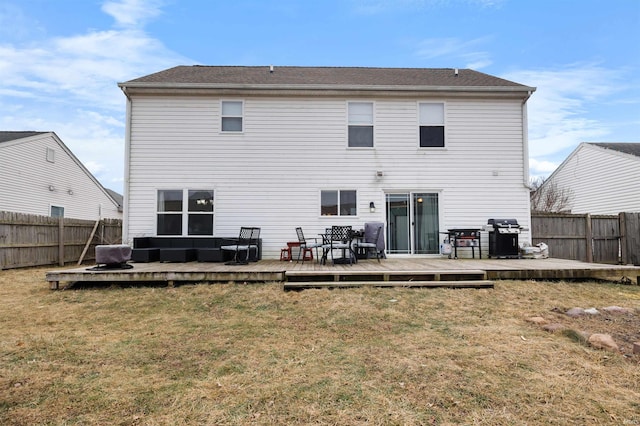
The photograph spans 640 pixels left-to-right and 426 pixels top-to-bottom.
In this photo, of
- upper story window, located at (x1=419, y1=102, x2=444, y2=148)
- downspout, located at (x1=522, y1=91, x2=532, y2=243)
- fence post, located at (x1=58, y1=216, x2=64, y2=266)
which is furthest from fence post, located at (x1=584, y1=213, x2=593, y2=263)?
fence post, located at (x1=58, y1=216, x2=64, y2=266)

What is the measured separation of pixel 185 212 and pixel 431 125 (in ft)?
24.5

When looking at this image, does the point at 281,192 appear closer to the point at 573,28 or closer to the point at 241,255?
the point at 241,255

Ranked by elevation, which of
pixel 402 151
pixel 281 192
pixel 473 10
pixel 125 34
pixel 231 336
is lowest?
pixel 231 336

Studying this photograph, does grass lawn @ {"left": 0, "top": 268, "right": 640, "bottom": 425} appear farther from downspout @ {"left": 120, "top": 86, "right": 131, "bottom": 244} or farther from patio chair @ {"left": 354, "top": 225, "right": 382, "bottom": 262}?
downspout @ {"left": 120, "top": 86, "right": 131, "bottom": 244}

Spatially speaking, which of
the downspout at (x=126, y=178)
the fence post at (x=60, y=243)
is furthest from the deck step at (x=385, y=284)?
the fence post at (x=60, y=243)

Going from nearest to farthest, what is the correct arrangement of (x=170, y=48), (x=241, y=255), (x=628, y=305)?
(x=628, y=305) → (x=241, y=255) → (x=170, y=48)

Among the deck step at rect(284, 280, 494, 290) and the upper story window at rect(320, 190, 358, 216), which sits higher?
the upper story window at rect(320, 190, 358, 216)

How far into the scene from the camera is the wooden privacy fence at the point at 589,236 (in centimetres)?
1059

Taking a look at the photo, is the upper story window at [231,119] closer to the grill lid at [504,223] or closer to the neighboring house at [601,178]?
the grill lid at [504,223]

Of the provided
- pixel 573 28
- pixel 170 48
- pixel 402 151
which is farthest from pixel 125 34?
pixel 573 28

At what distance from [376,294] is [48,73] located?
19580mm

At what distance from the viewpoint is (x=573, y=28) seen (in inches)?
584

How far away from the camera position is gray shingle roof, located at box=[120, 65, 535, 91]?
9.95 m

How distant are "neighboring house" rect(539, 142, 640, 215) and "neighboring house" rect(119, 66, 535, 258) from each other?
29.7ft
